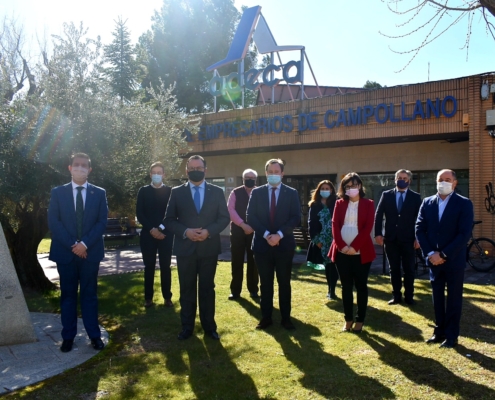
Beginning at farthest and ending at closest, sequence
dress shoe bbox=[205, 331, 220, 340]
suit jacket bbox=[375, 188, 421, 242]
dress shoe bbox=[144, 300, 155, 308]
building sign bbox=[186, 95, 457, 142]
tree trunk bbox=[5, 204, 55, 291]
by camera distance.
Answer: building sign bbox=[186, 95, 457, 142] < tree trunk bbox=[5, 204, 55, 291] < dress shoe bbox=[144, 300, 155, 308] < suit jacket bbox=[375, 188, 421, 242] < dress shoe bbox=[205, 331, 220, 340]

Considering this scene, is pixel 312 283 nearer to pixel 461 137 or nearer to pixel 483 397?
pixel 483 397

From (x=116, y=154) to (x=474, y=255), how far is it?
25.9 feet

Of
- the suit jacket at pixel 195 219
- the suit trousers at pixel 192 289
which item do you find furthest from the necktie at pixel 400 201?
the suit trousers at pixel 192 289

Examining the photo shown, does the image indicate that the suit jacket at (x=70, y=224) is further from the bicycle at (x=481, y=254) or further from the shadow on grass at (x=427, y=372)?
the bicycle at (x=481, y=254)

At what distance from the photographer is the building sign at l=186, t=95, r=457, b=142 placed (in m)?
12.9

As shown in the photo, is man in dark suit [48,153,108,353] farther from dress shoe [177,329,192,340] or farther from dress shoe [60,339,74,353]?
dress shoe [177,329,192,340]

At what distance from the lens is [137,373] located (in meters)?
4.67

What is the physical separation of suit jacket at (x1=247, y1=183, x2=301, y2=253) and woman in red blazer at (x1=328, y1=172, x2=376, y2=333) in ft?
1.65

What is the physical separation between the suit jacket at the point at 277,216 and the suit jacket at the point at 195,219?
401 millimetres

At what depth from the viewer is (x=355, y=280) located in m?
5.86

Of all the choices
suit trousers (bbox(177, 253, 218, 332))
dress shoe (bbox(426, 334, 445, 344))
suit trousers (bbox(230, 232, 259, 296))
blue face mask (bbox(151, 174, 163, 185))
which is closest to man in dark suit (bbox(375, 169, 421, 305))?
dress shoe (bbox(426, 334, 445, 344))

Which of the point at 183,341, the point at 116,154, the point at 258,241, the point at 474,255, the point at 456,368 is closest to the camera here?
the point at 456,368

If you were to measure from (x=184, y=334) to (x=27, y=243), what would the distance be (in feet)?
14.3

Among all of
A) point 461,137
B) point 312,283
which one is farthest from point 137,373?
point 461,137
